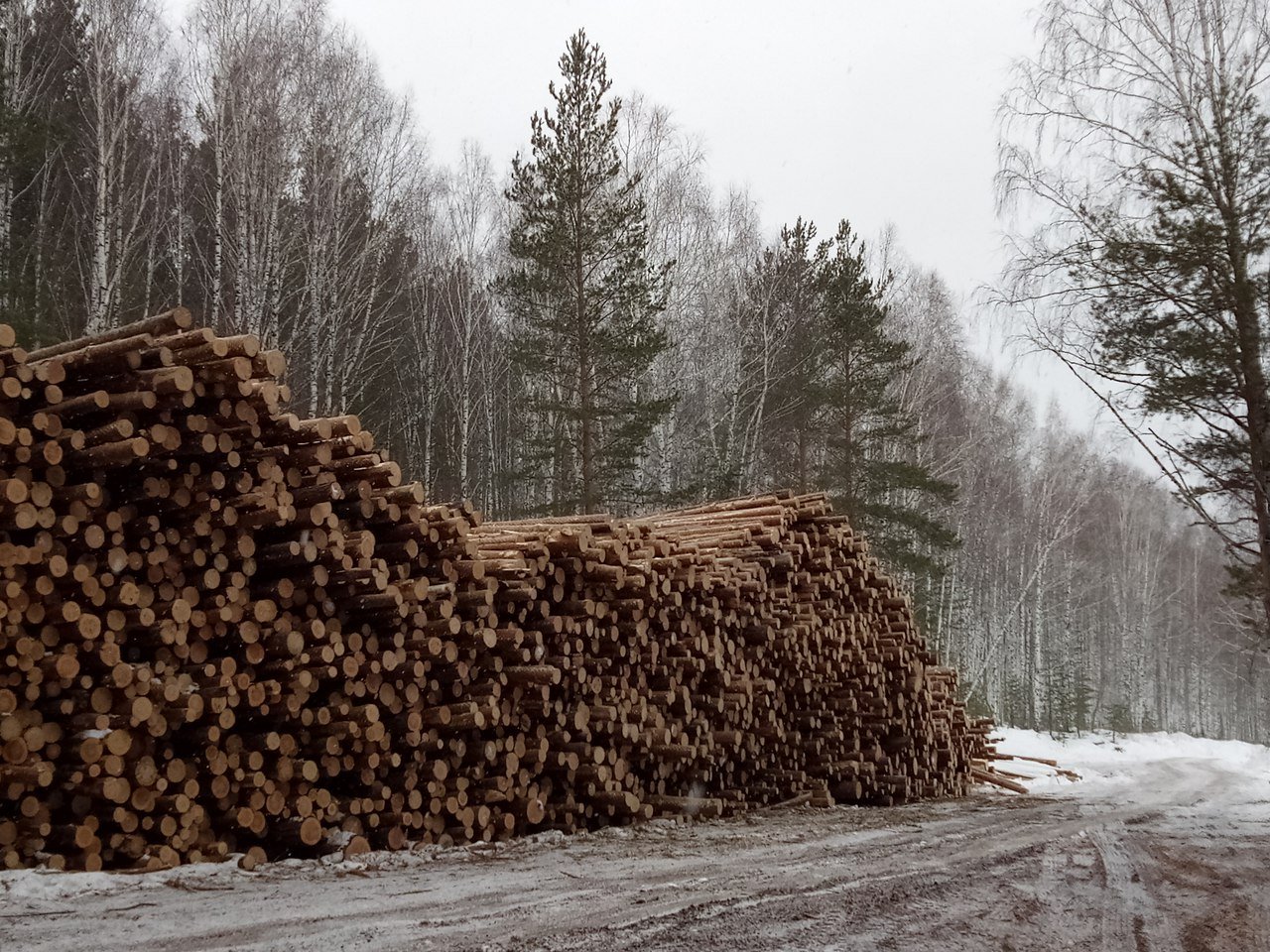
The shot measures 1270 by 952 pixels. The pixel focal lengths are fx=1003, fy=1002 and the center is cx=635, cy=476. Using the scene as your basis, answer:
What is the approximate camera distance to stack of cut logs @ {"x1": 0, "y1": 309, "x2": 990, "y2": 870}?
185 inches

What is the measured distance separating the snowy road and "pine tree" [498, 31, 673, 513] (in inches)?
478

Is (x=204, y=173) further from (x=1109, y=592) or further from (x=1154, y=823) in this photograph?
(x=1109, y=592)

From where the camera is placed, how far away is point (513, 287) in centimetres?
1842

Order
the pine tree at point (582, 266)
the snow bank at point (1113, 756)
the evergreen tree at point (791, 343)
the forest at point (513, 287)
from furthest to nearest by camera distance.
Result: 1. the evergreen tree at point (791, 343)
2. the pine tree at point (582, 266)
3. the forest at point (513, 287)
4. the snow bank at point (1113, 756)

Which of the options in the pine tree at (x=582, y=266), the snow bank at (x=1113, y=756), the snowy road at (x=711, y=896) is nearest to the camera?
the snowy road at (x=711, y=896)

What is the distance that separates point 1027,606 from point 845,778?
94.3 feet

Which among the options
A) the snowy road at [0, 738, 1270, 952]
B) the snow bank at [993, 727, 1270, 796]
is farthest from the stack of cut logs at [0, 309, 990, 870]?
the snow bank at [993, 727, 1270, 796]

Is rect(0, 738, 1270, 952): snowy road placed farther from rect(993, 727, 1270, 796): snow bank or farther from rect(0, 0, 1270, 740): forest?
rect(993, 727, 1270, 796): snow bank

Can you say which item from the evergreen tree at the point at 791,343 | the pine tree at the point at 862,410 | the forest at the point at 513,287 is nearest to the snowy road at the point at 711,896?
the forest at the point at 513,287

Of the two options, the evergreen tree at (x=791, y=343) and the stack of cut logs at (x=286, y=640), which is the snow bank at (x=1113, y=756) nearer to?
the evergreen tree at (x=791, y=343)

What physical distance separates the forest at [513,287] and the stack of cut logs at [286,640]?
558cm

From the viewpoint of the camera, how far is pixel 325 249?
63.8 feet

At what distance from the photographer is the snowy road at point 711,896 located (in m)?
3.78

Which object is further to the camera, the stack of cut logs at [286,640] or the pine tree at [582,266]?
the pine tree at [582,266]
